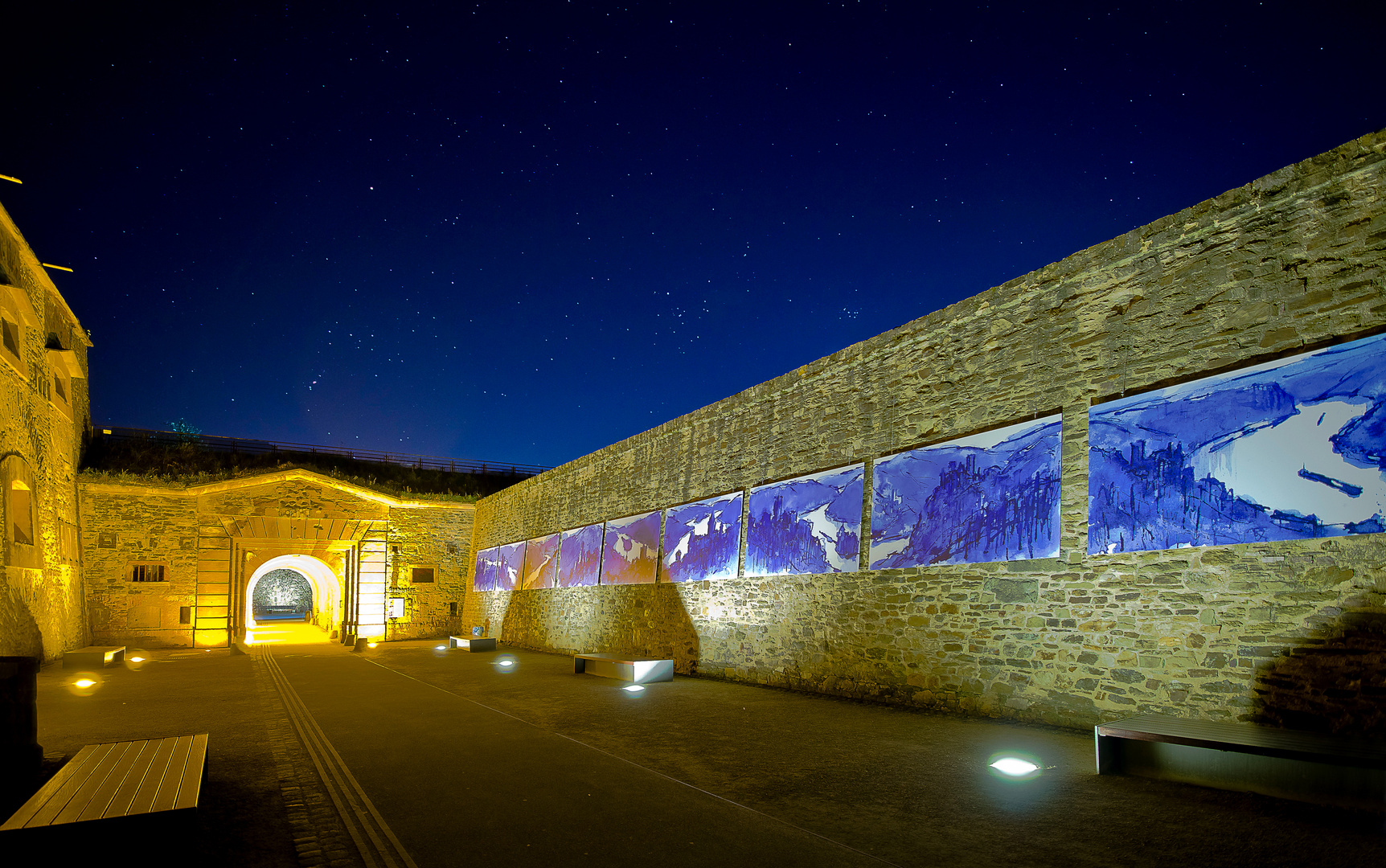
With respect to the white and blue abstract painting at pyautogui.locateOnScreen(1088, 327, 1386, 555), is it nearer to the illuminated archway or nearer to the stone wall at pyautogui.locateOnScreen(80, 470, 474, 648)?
the stone wall at pyautogui.locateOnScreen(80, 470, 474, 648)

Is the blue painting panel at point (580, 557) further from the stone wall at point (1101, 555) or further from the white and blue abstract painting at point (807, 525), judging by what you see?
the white and blue abstract painting at point (807, 525)

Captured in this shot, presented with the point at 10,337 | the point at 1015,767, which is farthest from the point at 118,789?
the point at 10,337

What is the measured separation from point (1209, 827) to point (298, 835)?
17.3ft

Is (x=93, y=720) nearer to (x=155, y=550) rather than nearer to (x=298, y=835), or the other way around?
(x=298, y=835)

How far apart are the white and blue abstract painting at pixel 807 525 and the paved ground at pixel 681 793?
2.09m

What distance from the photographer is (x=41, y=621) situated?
Answer: 15.4 m

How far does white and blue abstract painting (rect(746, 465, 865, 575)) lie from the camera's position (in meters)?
10.2

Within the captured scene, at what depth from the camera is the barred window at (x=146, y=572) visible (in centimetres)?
2050

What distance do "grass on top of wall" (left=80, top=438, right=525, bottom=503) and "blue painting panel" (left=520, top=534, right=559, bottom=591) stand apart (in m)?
5.74

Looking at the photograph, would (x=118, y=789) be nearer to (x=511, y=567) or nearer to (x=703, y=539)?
(x=703, y=539)

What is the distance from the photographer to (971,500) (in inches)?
338

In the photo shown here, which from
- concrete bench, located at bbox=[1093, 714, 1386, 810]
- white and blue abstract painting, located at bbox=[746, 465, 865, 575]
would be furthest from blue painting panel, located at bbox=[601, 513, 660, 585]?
concrete bench, located at bbox=[1093, 714, 1386, 810]

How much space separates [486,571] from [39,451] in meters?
11.6

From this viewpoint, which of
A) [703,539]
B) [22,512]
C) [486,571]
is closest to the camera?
[703,539]
